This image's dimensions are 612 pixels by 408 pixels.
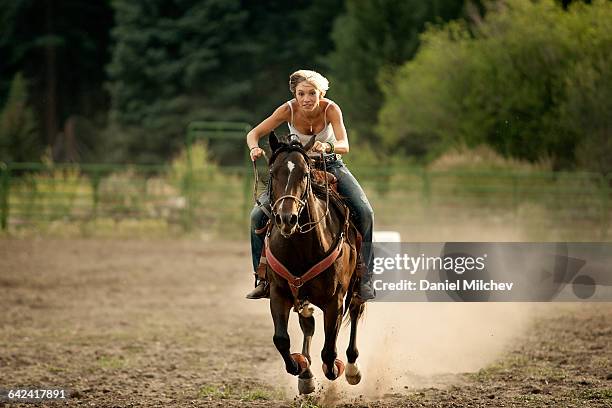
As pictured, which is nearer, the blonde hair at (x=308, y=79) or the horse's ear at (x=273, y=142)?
the horse's ear at (x=273, y=142)

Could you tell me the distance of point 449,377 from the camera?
327 inches

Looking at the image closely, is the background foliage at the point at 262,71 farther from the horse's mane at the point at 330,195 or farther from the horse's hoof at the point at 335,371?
the horse's hoof at the point at 335,371

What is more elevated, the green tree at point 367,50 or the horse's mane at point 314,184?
the green tree at point 367,50

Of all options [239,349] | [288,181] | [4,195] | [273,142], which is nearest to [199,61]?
[4,195]

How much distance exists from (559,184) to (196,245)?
8.20 meters

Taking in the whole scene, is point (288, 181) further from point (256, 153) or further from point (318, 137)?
point (318, 137)

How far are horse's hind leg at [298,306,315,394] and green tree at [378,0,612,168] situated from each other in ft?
35.7

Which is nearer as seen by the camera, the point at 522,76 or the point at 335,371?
the point at 335,371

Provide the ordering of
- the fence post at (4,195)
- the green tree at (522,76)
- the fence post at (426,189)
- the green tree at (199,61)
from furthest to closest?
1. the green tree at (199,61)
2. the fence post at (4,195)
3. the fence post at (426,189)
4. the green tree at (522,76)

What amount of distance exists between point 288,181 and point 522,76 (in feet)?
49.8

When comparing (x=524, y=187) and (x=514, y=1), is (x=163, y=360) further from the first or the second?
(x=514, y=1)

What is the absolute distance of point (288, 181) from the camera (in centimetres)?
603

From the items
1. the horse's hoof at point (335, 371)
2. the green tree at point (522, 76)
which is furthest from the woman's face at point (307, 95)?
the green tree at point (522, 76)

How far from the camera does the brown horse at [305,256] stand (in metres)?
6.16
